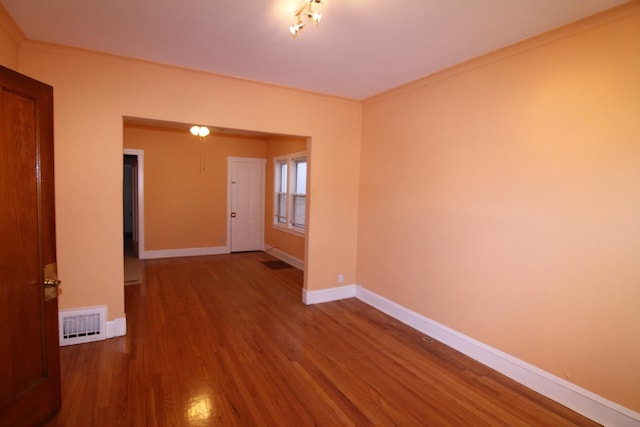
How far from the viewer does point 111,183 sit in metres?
3.12

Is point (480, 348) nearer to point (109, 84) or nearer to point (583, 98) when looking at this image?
point (583, 98)

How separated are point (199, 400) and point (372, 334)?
1850 mm

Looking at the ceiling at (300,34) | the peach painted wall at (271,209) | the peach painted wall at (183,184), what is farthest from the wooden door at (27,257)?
the peach painted wall at (183,184)

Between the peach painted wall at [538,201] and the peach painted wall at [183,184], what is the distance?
15.2 feet

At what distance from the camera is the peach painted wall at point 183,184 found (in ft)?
21.4

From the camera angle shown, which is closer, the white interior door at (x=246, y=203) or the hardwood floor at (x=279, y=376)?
the hardwood floor at (x=279, y=376)

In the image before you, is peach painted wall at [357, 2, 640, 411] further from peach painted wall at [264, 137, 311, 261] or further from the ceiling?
peach painted wall at [264, 137, 311, 261]

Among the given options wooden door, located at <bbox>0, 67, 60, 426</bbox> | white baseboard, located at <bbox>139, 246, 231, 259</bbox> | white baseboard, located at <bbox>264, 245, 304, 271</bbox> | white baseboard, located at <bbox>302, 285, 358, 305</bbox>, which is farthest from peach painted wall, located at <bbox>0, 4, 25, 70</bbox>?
white baseboard, located at <bbox>264, 245, 304, 271</bbox>

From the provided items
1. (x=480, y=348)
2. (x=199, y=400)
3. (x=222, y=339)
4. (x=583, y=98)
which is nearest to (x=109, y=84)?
(x=222, y=339)

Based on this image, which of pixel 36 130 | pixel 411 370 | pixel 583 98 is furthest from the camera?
pixel 411 370

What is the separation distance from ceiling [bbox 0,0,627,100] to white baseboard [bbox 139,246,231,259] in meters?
4.61

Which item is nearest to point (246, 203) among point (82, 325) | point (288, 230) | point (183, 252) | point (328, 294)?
point (288, 230)

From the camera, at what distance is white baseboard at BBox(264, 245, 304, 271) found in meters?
6.22

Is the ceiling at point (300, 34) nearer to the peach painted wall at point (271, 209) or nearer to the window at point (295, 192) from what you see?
the peach painted wall at point (271, 209)
